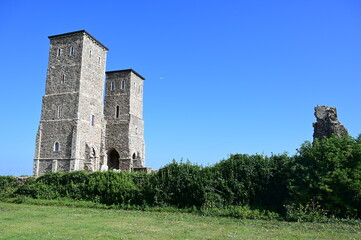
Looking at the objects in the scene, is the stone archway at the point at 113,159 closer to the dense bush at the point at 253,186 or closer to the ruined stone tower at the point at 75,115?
the ruined stone tower at the point at 75,115

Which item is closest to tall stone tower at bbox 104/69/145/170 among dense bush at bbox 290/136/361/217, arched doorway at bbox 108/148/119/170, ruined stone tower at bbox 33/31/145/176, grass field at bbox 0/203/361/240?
arched doorway at bbox 108/148/119/170

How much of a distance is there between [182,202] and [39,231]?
325 inches

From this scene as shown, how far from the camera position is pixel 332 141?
14.6 meters

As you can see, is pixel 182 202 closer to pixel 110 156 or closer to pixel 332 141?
pixel 332 141

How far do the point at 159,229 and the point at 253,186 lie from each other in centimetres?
678

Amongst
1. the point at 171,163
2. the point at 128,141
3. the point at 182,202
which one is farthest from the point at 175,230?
the point at 128,141

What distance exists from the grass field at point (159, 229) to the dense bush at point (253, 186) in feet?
5.81

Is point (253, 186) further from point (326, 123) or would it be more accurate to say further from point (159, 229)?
point (159, 229)

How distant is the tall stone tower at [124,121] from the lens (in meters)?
43.8

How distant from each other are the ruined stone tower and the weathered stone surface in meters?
24.6

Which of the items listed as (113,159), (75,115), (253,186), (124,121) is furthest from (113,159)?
(253,186)

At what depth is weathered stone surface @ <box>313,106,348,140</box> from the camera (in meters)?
17.9

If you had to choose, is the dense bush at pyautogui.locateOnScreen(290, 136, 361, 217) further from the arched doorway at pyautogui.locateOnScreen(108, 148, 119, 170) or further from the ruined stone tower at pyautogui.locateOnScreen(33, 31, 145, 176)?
the arched doorway at pyautogui.locateOnScreen(108, 148, 119, 170)

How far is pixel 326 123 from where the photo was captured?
1830cm
